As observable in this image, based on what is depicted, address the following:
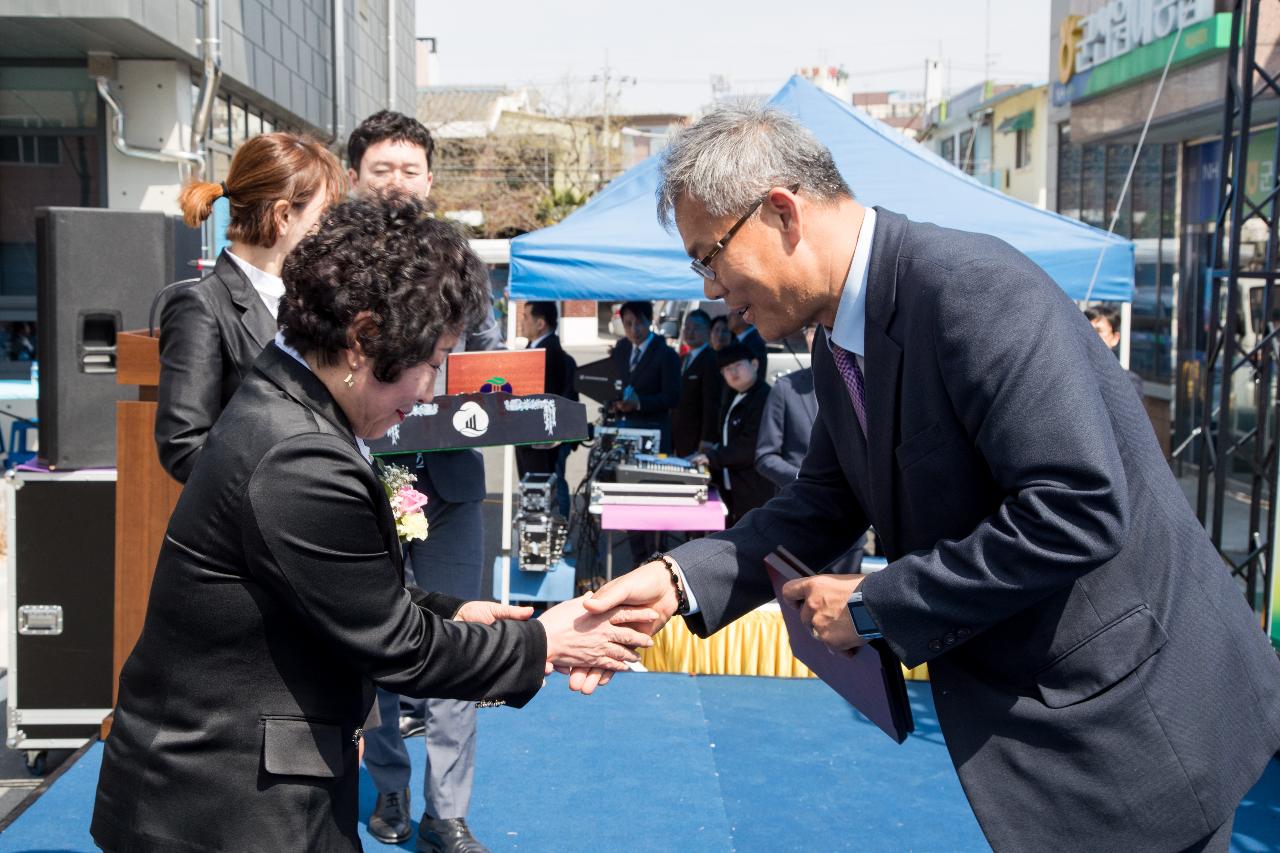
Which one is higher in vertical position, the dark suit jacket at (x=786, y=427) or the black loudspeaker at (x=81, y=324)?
the black loudspeaker at (x=81, y=324)

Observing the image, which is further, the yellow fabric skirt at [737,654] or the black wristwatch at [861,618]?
the yellow fabric skirt at [737,654]

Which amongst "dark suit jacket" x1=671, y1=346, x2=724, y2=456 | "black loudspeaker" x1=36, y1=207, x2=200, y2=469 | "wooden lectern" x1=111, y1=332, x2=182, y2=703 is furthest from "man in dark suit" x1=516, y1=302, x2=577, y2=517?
"wooden lectern" x1=111, y1=332, x2=182, y2=703

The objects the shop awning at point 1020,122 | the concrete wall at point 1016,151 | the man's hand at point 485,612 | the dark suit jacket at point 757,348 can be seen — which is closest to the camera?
the man's hand at point 485,612

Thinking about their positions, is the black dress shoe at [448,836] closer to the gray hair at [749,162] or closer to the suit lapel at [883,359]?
the suit lapel at [883,359]

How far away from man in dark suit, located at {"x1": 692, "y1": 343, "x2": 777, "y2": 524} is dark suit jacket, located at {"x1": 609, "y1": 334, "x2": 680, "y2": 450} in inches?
47.9

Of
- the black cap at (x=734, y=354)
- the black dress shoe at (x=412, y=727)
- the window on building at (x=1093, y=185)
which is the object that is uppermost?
the window on building at (x=1093, y=185)

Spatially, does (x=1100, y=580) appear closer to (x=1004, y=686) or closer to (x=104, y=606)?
(x=1004, y=686)

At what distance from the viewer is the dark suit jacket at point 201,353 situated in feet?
9.62

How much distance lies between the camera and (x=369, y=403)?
190cm

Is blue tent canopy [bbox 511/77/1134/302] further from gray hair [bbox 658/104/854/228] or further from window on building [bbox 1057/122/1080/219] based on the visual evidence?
window on building [bbox 1057/122/1080/219]

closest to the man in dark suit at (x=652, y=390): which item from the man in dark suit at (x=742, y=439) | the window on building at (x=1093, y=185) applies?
the man in dark suit at (x=742, y=439)

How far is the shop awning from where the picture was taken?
105ft

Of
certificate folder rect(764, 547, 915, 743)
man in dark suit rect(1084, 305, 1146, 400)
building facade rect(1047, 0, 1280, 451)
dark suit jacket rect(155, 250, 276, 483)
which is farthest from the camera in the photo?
building facade rect(1047, 0, 1280, 451)

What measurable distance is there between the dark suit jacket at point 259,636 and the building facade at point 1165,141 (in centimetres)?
923
